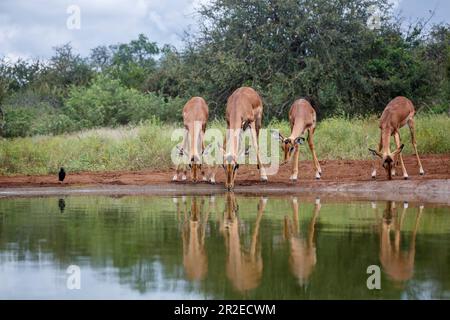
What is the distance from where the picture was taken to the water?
276 inches

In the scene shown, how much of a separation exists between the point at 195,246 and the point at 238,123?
8.62 metres

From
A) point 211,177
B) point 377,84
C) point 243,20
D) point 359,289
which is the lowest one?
point 359,289

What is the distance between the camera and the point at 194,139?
18.1 meters

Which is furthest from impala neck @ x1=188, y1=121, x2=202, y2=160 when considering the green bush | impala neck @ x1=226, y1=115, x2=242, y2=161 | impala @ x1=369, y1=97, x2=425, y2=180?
the green bush

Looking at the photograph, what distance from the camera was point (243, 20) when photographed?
103 feet

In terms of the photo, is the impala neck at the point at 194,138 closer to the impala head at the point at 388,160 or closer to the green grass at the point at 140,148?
the impala head at the point at 388,160

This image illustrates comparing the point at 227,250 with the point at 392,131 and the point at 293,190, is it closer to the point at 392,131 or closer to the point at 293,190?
the point at 293,190

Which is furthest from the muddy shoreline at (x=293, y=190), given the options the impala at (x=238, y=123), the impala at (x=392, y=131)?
the impala at (x=392, y=131)

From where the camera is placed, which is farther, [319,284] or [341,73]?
[341,73]

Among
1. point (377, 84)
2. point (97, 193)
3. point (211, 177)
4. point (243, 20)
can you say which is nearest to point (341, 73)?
point (377, 84)

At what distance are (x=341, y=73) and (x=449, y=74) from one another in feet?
15.8
